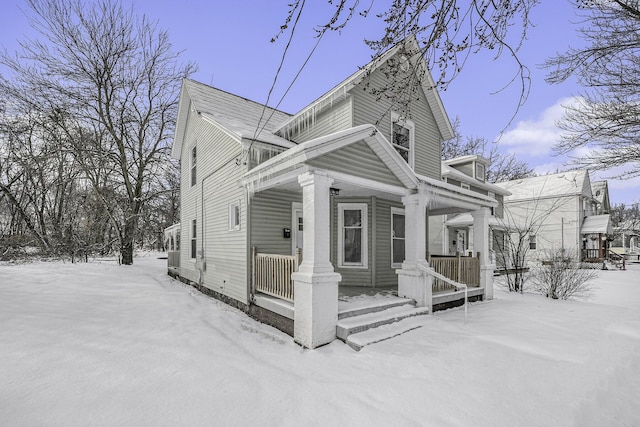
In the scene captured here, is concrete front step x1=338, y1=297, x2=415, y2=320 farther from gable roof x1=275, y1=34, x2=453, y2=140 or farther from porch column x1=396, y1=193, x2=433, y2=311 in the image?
gable roof x1=275, y1=34, x2=453, y2=140

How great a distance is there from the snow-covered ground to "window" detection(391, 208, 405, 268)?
7.95 ft

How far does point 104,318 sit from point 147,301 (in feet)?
5.56

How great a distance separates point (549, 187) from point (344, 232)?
71.2 ft

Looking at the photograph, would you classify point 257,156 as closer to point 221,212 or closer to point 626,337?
point 221,212

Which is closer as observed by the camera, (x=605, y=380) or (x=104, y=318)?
(x=605, y=380)

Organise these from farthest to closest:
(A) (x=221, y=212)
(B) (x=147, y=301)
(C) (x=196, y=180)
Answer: (C) (x=196, y=180) < (A) (x=221, y=212) < (B) (x=147, y=301)

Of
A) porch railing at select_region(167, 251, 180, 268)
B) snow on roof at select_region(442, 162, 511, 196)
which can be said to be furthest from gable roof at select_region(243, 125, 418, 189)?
snow on roof at select_region(442, 162, 511, 196)

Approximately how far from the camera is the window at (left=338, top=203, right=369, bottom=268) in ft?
26.3

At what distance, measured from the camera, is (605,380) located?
3.68 m

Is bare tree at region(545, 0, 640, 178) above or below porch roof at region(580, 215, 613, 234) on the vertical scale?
above

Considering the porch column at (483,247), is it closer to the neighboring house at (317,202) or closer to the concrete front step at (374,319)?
the neighboring house at (317,202)

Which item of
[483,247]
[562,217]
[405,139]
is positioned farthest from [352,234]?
[562,217]

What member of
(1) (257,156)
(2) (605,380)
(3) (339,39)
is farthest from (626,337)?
(1) (257,156)

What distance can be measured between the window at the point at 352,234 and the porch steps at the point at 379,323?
213 centimetres
